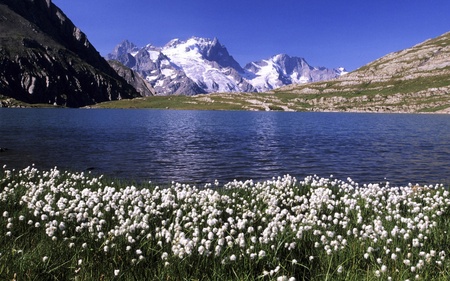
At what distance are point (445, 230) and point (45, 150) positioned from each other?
123 ft

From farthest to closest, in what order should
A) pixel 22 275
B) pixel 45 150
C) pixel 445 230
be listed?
1. pixel 45 150
2. pixel 445 230
3. pixel 22 275

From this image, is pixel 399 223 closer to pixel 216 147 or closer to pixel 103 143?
pixel 216 147

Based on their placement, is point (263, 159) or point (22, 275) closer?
point (22, 275)

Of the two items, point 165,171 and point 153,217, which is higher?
point 153,217

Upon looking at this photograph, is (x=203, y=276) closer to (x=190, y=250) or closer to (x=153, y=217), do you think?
(x=190, y=250)

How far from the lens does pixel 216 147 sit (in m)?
45.0

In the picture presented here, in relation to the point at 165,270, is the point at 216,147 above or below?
below

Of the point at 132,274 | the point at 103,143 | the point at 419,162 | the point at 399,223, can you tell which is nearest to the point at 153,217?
the point at 132,274

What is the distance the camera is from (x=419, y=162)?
33875 mm

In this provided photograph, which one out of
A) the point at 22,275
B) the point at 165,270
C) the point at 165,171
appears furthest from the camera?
the point at 165,171

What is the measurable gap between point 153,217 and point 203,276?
3940 millimetres

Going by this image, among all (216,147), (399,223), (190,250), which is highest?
(190,250)

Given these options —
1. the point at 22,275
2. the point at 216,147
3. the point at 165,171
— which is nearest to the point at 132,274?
the point at 22,275

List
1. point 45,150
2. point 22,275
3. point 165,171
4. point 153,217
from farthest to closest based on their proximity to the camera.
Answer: point 45,150 → point 165,171 → point 153,217 → point 22,275
